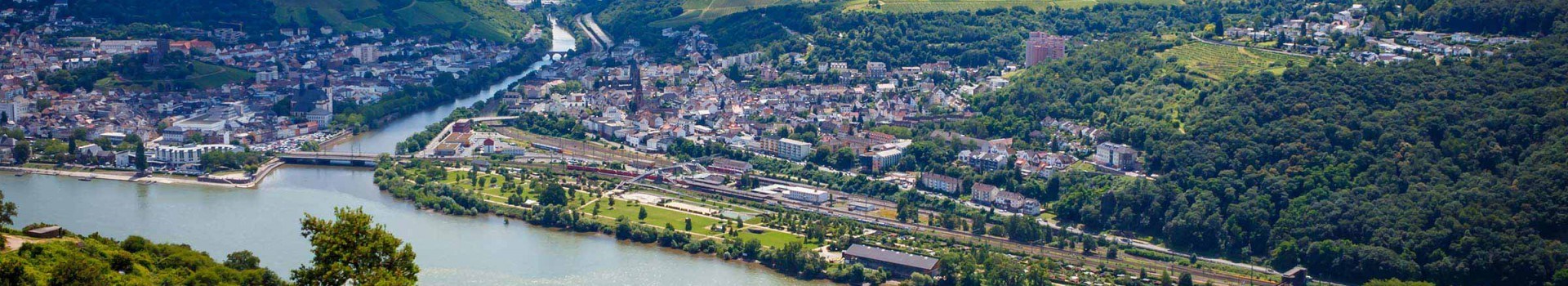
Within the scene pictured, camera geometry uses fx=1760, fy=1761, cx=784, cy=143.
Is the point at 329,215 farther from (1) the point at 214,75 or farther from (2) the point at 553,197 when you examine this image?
(1) the point at 214,75

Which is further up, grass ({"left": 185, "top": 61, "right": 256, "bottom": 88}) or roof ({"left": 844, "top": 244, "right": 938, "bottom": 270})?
grass ({"left": 185, "top": 61, "right": 256, "bottom": 88})

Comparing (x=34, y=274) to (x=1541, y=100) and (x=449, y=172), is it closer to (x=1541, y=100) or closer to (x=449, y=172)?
(x=449, y=172)

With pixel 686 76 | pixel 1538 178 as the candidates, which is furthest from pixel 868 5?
pixel 1538 178

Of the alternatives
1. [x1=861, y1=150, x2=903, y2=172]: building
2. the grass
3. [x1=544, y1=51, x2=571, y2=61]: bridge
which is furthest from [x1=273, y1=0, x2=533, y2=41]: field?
[x1=861, y1=150, x2=903, y2=172]: building

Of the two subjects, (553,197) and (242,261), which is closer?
(242,261)

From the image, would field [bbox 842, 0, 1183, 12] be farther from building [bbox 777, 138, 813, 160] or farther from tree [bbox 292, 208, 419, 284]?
tree [bbox 292, 208, 419, 284]

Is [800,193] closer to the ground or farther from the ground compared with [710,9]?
closer to the ground

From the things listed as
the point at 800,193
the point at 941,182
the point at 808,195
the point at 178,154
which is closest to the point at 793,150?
the point at 800,193

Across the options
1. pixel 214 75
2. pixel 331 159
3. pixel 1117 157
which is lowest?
pixel 331 159
